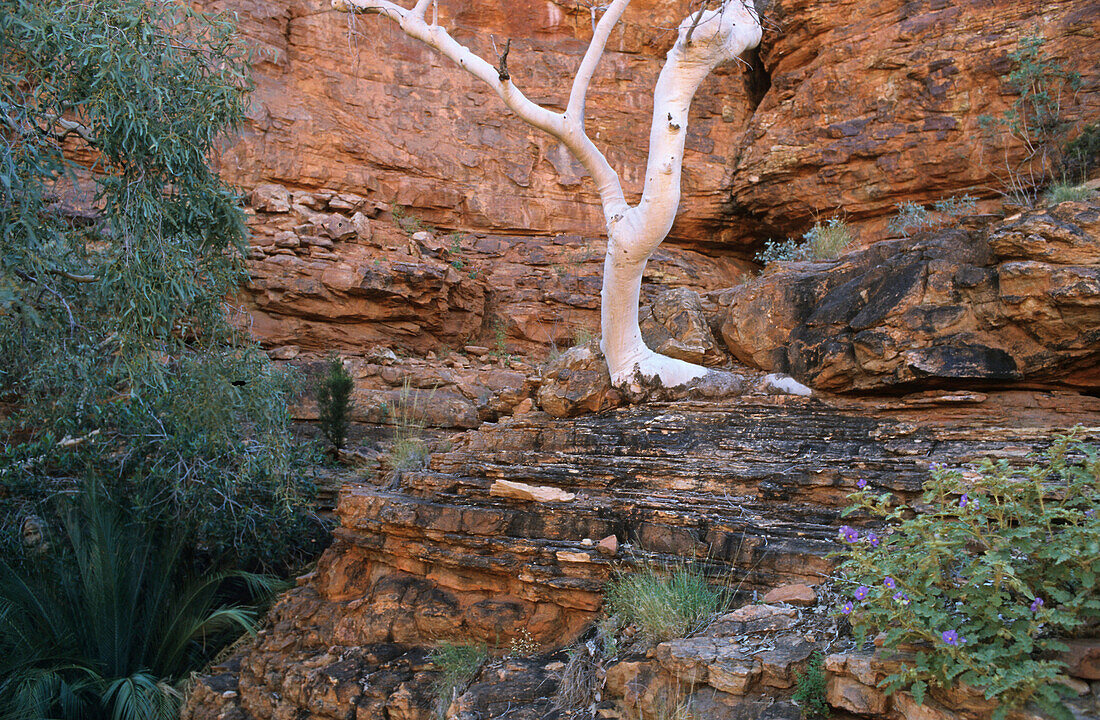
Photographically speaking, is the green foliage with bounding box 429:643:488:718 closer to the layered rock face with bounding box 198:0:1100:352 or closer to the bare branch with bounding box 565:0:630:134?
the bare branch with bounding box 565:0:630:134

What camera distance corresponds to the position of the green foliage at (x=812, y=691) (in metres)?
3.29

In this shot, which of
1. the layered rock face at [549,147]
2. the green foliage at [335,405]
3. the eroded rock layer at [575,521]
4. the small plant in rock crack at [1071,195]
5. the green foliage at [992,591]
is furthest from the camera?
the layered rock face at [549,147]

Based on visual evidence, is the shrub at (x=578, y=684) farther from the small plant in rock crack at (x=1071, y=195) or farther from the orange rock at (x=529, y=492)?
the small plant in rock crack at (x=1071, y=195)

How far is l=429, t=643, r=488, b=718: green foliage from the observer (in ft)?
15.6

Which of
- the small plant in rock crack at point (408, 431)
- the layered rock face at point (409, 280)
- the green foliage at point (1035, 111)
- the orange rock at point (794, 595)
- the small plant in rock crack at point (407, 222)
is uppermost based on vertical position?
the green foliage at point (1035, 111)

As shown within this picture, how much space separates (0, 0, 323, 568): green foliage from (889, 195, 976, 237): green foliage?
7.28 metres

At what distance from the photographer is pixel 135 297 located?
5332mm

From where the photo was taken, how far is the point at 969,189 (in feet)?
38.8

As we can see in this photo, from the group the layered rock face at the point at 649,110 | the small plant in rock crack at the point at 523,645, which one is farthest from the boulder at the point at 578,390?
the layered rock face at the point at 649,110

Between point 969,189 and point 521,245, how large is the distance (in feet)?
25.2

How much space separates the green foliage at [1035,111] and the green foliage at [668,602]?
31.3 feet

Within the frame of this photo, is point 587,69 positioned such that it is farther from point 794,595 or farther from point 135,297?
point 794,595

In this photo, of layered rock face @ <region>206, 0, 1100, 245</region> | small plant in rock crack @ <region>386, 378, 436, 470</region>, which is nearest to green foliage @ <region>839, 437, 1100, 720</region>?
small plant in rock crack @ <region>386, 378, 436, 470</region>

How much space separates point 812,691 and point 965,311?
3.92 m
